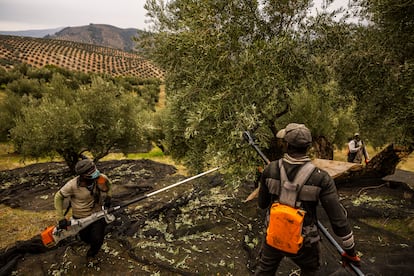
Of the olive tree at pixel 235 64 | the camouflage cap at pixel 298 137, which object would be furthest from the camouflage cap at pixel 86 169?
the camouflage cap at pixel 298 137

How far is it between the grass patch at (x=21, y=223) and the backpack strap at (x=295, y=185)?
356 inches

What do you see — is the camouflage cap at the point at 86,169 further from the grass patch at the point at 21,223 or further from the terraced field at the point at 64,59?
the terraced field at the point at 64,59

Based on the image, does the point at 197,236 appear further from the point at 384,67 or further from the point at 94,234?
the point at 384,67

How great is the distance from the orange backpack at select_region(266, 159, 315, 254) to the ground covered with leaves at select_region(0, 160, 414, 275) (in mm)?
2436

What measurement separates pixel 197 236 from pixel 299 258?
3.91 metres

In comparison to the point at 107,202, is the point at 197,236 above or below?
below

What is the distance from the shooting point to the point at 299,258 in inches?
152

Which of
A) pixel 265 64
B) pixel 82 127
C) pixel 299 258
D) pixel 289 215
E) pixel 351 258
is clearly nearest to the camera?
pixel 289 215

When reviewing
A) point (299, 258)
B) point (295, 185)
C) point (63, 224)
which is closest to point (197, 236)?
point (63, 224)

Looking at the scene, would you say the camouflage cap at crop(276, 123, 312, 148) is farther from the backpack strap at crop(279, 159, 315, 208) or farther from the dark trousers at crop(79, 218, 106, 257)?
the dark trousers at crop(79, 218, 106, 257)

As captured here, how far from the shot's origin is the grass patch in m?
8.74

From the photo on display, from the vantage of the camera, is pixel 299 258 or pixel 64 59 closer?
pixel 299 258

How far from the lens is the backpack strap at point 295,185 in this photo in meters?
3.43

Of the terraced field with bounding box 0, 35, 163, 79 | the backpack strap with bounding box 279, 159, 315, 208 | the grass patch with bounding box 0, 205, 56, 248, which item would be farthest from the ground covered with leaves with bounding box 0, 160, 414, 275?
the terraced field with bounding box 0, 35, 163, 79
